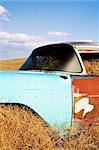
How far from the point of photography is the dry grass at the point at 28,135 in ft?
15.0

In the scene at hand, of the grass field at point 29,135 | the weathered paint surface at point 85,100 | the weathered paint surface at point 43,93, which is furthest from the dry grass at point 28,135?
the weathered paint surface at point 85,100

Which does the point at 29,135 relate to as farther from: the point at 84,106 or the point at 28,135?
the point at 84,106

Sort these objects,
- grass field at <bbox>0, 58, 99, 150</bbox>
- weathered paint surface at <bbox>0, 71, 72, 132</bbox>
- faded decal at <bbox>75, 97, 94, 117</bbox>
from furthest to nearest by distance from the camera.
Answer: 1. faded decal at <bbox>75, 97, 94, 117</bbox>
2. weathered paint surface at <bbox>0, 71, 72, 132</bbox>
3. grass field at <bbox>0, 58, 99, 150</bbox>

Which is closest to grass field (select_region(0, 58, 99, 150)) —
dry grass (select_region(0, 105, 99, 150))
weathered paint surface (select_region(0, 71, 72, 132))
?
dry grass (select_region(0, 105, 99, 150))

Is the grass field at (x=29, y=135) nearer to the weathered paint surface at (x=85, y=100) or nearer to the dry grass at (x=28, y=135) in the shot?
the dry grass at (x=28, y=135)

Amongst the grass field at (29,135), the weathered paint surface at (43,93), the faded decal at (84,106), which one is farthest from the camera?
the faded decal at (84,106)

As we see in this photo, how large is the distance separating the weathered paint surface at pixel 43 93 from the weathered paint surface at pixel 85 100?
111mm

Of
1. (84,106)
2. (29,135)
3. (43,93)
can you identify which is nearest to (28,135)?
(29,135)

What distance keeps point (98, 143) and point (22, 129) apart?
43.8 inches

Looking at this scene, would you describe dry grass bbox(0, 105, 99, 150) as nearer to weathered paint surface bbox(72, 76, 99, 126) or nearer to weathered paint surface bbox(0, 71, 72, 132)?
weathered paint surface bbox(0, 71, 72, 132)

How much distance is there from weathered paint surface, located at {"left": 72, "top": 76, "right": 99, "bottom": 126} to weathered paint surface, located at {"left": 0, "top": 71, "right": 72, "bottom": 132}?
0.11m

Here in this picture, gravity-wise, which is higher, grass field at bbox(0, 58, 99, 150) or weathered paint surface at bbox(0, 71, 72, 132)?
weathered paint surface at bbox(0, 71, 72, 132)

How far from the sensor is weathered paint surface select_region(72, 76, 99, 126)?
5227mm

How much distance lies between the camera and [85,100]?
5.34 m
